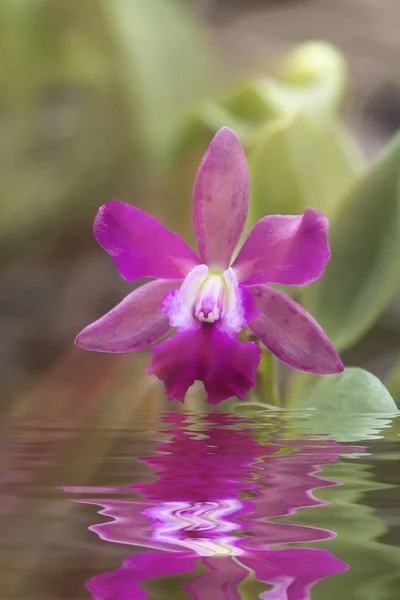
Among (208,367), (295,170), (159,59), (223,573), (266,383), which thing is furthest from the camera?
(159,59)

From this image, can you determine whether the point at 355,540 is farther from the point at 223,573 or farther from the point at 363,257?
the point at 363,257

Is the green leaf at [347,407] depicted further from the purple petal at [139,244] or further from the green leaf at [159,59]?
the green leaf at [159,59]

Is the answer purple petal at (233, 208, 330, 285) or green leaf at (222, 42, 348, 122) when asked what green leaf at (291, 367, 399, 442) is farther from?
green leaf at (222, 42, 348, 122)

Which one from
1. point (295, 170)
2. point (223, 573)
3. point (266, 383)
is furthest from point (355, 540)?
point (295, 170)

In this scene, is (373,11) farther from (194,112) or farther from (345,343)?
(345,343)

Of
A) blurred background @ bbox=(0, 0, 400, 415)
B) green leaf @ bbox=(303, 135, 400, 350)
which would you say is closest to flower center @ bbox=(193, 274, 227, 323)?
green leaf @ bbox=(303, 135, 400, 350)

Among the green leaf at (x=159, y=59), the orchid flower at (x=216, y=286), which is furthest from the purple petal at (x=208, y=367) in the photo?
the green leaf at (x=159, y=59)

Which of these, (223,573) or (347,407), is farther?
(347,407)
